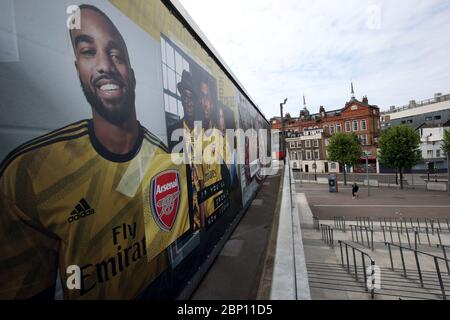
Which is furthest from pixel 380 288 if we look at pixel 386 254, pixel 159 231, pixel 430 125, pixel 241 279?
pixel 430 125

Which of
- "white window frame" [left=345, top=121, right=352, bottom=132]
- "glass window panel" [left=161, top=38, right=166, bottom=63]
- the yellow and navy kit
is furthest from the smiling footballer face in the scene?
"white window frame" [left=345, top=121, right=352, bottom=132]

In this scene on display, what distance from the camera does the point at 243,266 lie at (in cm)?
454

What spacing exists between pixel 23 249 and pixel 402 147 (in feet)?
108

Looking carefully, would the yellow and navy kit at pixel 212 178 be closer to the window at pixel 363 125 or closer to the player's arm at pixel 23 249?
the player's arm at pixel 23 249

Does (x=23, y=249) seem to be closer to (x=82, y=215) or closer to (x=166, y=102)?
(x=82, y=215)

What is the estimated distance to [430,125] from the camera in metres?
38.0

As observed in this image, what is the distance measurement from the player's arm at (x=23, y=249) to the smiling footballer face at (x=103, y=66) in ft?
2.86

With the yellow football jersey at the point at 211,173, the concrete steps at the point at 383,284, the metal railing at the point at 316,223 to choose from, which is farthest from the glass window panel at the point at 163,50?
the metal railing at the point at 316,223

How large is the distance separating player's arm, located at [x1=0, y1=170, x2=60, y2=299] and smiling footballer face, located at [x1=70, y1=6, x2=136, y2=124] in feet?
2.86

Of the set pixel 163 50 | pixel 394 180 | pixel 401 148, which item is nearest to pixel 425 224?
pixel 401 148

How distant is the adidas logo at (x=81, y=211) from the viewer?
5.50 ft

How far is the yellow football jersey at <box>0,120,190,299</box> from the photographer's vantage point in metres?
1.34

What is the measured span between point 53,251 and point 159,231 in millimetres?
1309

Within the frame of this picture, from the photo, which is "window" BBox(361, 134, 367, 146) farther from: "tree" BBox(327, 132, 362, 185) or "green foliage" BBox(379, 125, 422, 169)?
"green foliage" BBox(379, 125, 422, 169)
